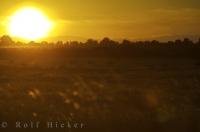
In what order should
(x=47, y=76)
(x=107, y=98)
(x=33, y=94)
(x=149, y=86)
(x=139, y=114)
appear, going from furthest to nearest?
(x=47, y=76), (x=149, y=86), (x=33, y=94), (x=107, y=98), (x=139, y=114)

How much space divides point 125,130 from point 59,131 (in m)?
1.77

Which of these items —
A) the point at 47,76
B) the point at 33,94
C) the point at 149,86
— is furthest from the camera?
the point at 47,76

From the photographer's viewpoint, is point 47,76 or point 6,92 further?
point 47,76

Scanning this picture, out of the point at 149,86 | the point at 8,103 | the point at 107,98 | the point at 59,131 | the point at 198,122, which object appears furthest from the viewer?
the point at 149,86

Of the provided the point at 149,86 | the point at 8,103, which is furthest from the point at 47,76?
the point at 8,103

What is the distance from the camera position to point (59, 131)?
1551 centimetres

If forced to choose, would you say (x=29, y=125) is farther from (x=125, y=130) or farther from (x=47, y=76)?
(x=47, y=76)

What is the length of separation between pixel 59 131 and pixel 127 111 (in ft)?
13.1

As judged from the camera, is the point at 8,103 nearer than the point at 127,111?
No

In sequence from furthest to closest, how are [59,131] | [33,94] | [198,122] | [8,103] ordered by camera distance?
[33,94], [8,103], [198,122], [59,131]

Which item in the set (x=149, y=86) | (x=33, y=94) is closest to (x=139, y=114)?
(x=33, y=94)

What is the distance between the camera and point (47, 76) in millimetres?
34719

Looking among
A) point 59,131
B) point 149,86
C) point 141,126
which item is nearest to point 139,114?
point 141,126

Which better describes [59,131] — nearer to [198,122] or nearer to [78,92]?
[198,122]
